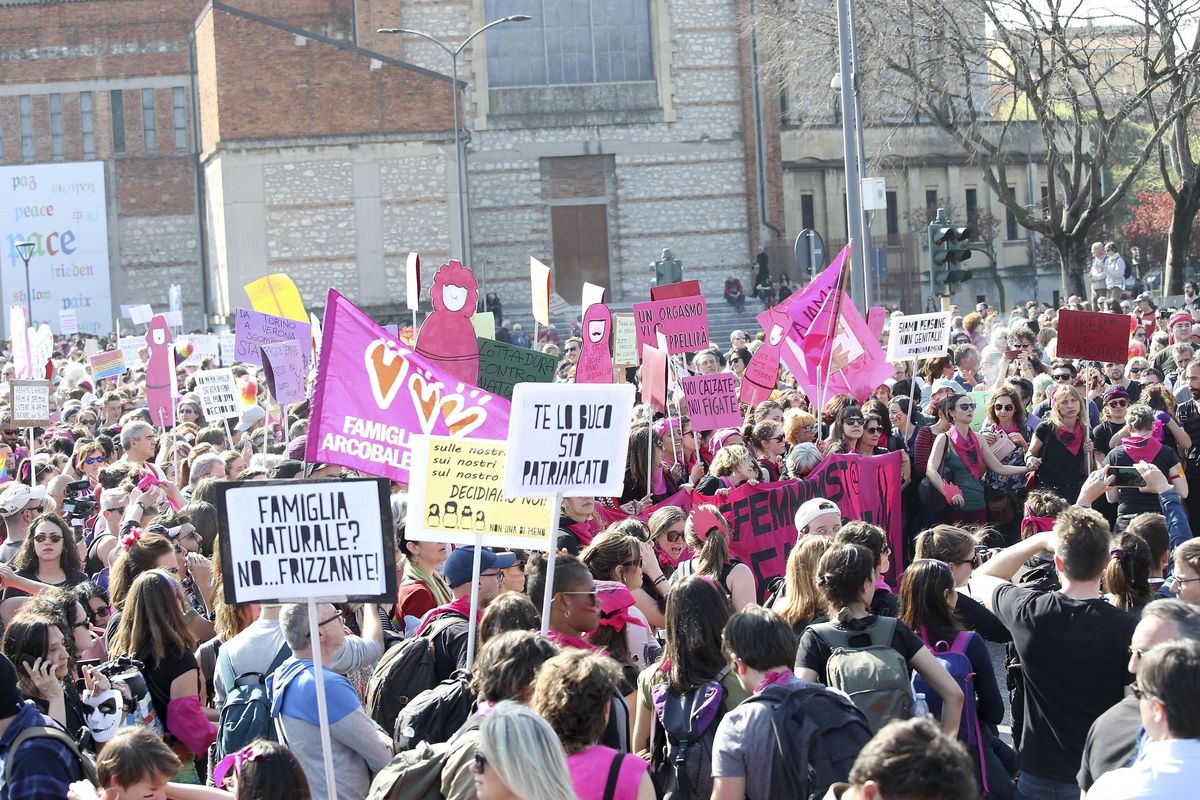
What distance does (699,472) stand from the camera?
11.2 m

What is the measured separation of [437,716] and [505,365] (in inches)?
221

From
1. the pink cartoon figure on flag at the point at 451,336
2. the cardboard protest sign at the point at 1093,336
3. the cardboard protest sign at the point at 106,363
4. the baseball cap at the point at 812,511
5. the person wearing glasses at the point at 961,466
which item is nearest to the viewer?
the baseball cap at the point at 812,511

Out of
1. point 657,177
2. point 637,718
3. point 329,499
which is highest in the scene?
point 657,177

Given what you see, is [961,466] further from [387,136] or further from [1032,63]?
[387,136]

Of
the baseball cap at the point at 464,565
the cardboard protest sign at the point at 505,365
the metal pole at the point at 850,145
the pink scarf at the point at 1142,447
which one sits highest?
the metal pole at the point at 850,145

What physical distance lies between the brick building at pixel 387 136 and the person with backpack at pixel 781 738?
115 ft

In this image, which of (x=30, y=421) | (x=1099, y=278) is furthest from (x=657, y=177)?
(x=30, y=421)

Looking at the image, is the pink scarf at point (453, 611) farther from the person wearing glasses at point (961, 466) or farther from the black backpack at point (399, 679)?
the person wearing glasses at point (961, 466)

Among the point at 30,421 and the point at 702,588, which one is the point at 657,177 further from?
the point at 702,588

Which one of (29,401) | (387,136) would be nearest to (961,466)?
(29,401)

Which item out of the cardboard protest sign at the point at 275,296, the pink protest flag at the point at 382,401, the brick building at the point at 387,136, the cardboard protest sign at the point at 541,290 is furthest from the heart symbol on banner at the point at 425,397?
the brick building at the point at 387,136

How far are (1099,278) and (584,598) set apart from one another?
26555mm

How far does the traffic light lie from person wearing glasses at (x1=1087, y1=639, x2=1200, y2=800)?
15750 millimetres

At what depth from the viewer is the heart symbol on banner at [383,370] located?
7852 millimetres
